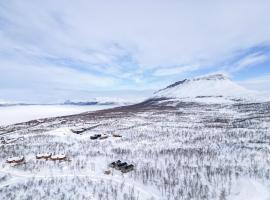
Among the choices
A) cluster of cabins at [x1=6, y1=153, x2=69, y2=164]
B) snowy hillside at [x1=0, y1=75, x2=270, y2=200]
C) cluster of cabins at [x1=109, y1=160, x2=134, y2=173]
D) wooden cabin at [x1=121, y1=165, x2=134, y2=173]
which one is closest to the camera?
snowy hillside at [x1=0, y1=75, x2=270, y2=200]

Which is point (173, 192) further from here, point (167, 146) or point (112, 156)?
point (167, 146)

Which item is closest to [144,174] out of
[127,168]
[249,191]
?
[127,168]

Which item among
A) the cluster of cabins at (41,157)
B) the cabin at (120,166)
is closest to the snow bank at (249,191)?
the cabin at (120,166)

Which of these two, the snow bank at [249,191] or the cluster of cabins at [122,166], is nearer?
the snow bank at [249,191]

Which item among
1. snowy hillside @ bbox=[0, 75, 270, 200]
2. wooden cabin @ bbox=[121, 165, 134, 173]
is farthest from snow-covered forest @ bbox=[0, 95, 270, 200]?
wooden cabin @ bbox=[121, 165, 134, 173]

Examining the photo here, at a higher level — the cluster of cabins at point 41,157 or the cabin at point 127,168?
the cluster of cabins at point 41,157

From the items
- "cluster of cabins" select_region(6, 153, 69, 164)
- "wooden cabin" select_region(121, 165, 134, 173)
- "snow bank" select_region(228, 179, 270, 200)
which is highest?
"cluster of cabins" select_region(6, 153, 69, 164)

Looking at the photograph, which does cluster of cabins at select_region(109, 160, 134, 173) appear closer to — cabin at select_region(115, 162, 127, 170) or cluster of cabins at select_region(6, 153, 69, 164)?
cabin at select_region(115, 162, 127, 170)

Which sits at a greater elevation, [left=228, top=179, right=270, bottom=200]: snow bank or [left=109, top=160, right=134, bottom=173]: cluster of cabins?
[left=109, top=160, right=134, bottom=173]: cluster of cabins

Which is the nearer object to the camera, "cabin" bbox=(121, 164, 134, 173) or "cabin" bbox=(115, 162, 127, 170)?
"cabin" bbox=(121, 164, 134, 173)

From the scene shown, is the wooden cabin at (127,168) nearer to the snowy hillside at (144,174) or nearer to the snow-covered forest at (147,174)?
the snowy hillside at (144,174)

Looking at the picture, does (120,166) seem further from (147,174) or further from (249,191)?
(249,191)

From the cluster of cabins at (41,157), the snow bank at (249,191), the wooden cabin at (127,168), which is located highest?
the cluster of cabins at (41,157)
